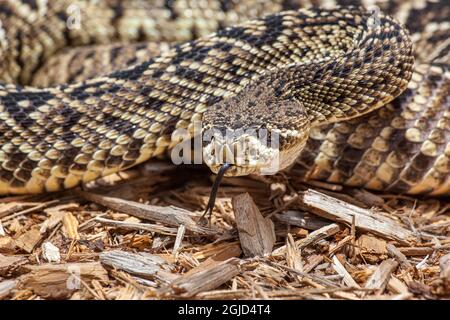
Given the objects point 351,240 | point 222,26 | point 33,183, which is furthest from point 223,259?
point 222,26

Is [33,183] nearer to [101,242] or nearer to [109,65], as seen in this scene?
[101,242]

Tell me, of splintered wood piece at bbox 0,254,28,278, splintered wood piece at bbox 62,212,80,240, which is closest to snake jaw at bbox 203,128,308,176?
splintered wood piece at bbox 62,212,80,240

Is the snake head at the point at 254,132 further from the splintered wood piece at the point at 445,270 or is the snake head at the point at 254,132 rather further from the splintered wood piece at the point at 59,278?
the splintered wood piece at the point at 445,270

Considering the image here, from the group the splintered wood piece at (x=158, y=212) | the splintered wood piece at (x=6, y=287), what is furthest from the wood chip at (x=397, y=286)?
the splintered wood piece at (x=6, y=287)

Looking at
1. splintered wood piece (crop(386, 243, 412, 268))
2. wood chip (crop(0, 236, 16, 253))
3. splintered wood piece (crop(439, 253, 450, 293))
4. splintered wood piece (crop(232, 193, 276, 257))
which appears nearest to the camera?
splintered wood piece (crop(439, 253, 450, 293))

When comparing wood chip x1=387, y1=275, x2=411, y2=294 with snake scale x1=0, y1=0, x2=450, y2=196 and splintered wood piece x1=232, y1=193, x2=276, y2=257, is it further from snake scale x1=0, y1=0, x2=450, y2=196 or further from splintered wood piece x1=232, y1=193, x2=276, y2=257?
snake scale x1=0, y1=0, x2=450, y2=196

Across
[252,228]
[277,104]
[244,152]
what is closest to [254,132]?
[244,152]

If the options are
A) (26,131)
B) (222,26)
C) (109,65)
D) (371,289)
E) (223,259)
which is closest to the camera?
(371,289)

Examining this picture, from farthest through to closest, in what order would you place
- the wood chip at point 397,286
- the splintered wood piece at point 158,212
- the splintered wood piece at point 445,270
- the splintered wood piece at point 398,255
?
the splintered wood piece at point 158,212 → the splintered wood piece at point 398,255 → the wood chip at point 397,286 → the splintered wood piece at point 445,270
